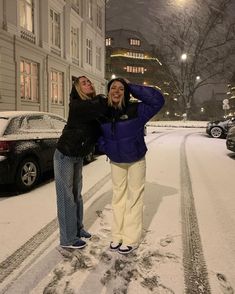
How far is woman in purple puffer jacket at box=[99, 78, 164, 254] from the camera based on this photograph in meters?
3.42

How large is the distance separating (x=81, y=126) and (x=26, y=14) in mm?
15726

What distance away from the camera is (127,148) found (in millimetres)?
3482

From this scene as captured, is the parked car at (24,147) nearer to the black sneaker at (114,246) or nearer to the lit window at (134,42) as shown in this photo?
the black sneaker at (114,246)

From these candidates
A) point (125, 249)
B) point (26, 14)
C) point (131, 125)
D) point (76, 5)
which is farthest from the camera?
point (76, 5)

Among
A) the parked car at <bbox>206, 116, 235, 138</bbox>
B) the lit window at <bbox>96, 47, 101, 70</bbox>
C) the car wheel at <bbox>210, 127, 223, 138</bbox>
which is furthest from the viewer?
the lit window at <bbox>96, 47, 101, 70</bbox>

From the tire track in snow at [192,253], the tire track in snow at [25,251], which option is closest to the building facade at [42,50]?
the tire track in snow at [25,251]

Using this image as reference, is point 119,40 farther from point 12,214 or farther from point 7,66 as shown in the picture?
point 12,214

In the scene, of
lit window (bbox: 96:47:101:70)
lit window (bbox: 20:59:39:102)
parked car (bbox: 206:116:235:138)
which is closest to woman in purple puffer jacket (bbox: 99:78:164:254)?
lit window (bbox: 20:59:39:102)

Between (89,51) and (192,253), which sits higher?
(89,51)

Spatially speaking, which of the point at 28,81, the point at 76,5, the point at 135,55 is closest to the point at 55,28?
the point at 76,5

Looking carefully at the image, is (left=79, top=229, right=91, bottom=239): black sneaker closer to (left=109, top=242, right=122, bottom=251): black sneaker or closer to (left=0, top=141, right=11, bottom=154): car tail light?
(left=109, top=242, right=122, bottom=251): black sneaker

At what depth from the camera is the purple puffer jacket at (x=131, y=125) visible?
3.43m

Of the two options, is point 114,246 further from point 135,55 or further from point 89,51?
point 135,55

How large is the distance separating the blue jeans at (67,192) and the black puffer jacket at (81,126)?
116 mm
